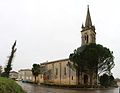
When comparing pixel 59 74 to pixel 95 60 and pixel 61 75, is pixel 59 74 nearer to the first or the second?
pixel 61 75

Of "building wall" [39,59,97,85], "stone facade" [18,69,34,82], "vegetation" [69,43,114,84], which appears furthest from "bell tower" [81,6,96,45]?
"stone facade" [18,69,34,82]

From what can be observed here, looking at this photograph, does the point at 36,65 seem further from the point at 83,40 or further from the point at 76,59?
the point at 76,59

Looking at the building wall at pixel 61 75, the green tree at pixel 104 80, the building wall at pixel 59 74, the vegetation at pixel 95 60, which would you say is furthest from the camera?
the building wall at pixel 59 74

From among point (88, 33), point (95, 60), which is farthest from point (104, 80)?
point (88, 33)

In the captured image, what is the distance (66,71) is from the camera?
235 feet

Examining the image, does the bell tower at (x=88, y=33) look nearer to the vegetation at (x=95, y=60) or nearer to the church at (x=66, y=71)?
the church at (x=66, y=71)

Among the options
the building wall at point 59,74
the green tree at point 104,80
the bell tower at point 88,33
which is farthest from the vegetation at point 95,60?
the building wall at point 59,74

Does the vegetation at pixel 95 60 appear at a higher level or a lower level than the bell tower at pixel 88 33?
lower

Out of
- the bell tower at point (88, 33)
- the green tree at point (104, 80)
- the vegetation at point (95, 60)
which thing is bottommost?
the green tree at point (104, 80)

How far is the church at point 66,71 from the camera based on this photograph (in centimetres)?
6562

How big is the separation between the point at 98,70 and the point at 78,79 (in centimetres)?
1312

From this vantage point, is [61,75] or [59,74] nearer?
[61,75]

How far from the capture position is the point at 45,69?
83.9 metres

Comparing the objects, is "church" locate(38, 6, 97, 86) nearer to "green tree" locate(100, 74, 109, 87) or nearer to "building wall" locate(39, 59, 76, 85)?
"building wall" locate(39, 59, 76, 85)
